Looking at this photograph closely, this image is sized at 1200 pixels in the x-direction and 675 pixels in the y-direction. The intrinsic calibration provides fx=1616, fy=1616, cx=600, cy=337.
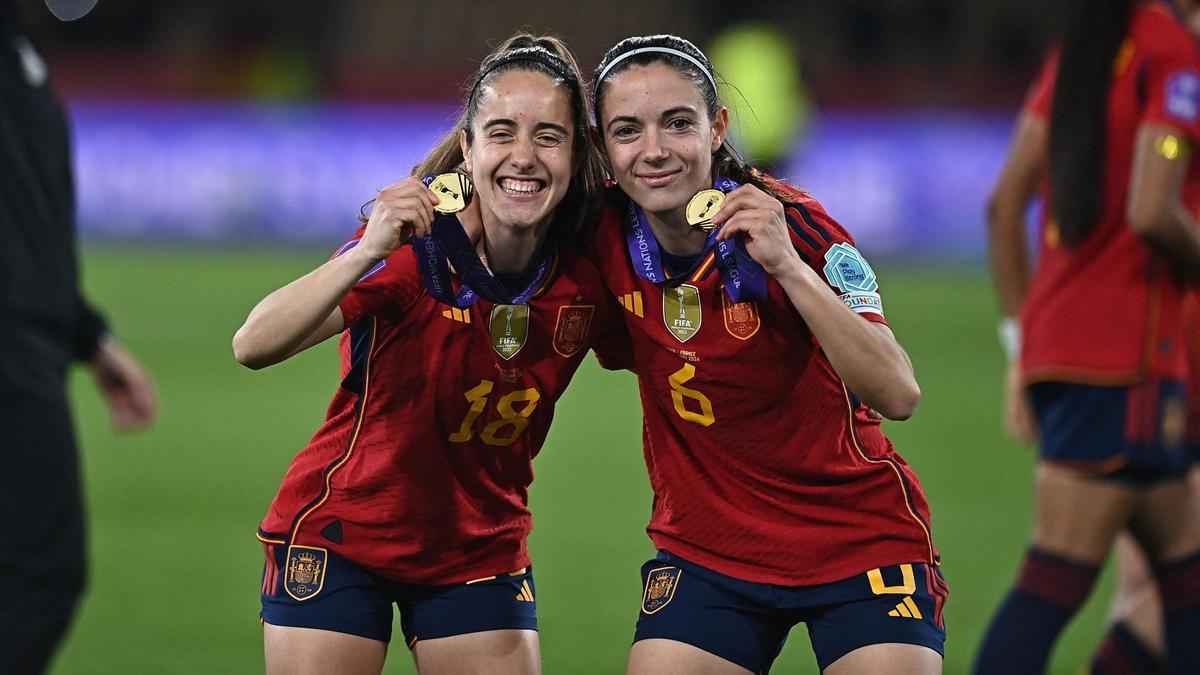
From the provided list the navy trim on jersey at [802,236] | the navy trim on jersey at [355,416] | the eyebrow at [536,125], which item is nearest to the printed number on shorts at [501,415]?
the navy trim on jersey at [355,416]

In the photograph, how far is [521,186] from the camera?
12.9 ft

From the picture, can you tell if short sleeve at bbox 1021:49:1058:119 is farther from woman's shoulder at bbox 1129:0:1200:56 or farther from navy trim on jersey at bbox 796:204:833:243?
navy trim on jersey at bbox 796:204:833:243

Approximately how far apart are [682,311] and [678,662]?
86cm

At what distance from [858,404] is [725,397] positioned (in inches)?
14.5

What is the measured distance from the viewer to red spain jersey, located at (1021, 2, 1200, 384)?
4.09 m

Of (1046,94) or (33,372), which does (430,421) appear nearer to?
(33,372)

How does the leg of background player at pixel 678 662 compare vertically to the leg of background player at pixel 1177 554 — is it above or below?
below

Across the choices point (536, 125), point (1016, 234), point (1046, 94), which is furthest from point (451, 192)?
point (1016, 234)

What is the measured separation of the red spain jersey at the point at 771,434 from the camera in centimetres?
393

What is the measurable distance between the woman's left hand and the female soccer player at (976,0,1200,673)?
0.95 m

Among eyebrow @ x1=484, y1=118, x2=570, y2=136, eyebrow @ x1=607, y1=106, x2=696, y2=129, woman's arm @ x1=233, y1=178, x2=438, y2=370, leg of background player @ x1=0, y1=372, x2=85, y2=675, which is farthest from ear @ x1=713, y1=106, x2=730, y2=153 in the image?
leg of background player @ x1=0, y1=372, x2=85, y2=675

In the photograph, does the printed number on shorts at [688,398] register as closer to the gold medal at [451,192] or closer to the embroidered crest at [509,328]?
the embroidered crest at [509,328]

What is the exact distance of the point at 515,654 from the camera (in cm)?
418

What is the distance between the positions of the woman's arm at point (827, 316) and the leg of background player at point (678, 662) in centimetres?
78
